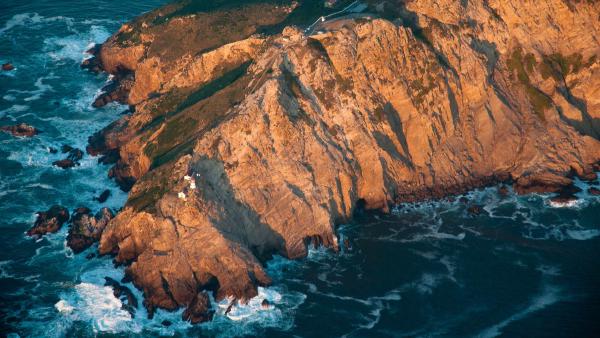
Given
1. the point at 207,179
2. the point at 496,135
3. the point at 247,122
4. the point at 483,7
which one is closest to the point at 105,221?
the point at 207,179

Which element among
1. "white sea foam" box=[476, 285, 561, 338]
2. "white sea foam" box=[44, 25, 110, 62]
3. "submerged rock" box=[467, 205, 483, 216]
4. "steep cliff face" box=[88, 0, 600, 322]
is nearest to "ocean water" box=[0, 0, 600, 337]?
"white sea foam" box=[476, 285, 561, 338]

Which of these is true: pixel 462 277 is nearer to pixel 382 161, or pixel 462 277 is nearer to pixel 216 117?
Result: pixel 382 161

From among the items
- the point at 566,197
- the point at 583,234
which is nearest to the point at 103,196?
the point at 566,197

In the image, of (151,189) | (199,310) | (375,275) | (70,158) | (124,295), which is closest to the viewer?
(199,310)

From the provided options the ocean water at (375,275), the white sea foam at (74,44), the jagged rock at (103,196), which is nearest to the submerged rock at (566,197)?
the ocean water at (375,275)

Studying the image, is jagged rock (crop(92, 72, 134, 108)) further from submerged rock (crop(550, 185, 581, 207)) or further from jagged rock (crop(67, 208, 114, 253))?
submerged rock (crop(550, 185, 581, 207))

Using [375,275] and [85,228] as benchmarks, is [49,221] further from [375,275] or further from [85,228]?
[375,275]
